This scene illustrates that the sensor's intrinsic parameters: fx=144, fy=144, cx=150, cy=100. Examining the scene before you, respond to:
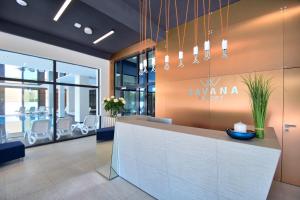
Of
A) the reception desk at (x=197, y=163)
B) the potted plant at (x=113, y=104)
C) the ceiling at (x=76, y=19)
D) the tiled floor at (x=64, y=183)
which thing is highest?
the ceiling at (x=76, y=19)

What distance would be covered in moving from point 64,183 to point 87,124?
12.5 ft

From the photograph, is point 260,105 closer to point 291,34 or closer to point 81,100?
point 291,34

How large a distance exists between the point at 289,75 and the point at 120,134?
349 centimetres

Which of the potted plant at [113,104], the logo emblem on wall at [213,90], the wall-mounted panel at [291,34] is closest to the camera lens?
the wall-mounted panel at [291,34]

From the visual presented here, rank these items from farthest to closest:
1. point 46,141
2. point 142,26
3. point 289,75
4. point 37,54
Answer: point 46,141, point 37,54, point 142,26, point 289,75

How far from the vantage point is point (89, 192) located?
2.45 metres

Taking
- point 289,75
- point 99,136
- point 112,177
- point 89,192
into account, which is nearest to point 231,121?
point 289,75

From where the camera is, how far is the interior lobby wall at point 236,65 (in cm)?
287

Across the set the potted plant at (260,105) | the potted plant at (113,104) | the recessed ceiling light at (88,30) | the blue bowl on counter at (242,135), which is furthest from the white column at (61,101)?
the potted plant at (260,105)

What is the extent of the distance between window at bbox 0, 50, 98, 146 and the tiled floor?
4.99 feet

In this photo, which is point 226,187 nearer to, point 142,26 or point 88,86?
point 142,26

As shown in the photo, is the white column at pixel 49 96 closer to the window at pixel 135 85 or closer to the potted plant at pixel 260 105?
the window at pixel 135 85

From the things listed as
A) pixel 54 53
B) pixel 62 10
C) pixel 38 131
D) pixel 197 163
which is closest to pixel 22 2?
pixel 62 10

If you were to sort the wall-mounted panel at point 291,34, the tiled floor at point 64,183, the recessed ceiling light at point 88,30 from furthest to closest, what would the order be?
the recessed ceiling light at point 88,30
the wall-mounted panel at point 291,34
the tiled floor at point 64,183
